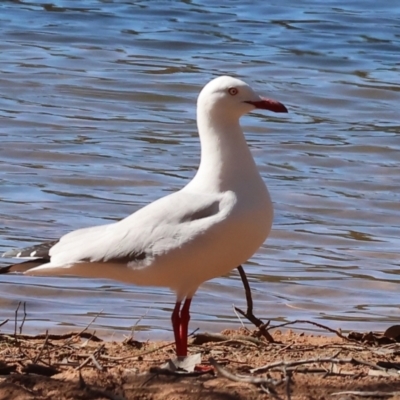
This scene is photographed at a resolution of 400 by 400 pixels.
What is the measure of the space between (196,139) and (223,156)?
6.16 m

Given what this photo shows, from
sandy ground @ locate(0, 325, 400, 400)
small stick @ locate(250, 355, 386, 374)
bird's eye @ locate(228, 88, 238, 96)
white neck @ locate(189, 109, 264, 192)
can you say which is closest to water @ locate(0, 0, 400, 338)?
sandy ground @ locate(0, 325, 400, 400)

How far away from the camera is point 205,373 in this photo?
15.2ft

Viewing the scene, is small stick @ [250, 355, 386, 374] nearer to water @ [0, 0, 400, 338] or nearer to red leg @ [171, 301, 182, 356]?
red leg @ [171, 301, 182, 356]

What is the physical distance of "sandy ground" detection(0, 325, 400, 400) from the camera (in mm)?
4332

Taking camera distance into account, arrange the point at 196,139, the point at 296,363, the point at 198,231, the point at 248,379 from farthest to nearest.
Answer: the point at 196,139 → the point at 198,231 → the point at 296,363 → the point at 248,379

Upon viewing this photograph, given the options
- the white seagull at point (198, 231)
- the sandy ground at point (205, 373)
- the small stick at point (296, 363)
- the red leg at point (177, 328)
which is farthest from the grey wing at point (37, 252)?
the small stick at point (296, 363)

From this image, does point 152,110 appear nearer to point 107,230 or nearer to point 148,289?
point 148,289

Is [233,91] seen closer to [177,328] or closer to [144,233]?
[144,233]

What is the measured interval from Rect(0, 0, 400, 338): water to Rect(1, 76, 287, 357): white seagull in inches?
51.1

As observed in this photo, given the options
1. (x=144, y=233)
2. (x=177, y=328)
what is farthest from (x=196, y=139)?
(x=144, y=233)

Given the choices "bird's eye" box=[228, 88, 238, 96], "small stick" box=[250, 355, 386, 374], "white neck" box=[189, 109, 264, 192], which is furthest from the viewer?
"bird's eye" box=[228, 88, 238, 96]

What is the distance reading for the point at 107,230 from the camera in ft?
17.6

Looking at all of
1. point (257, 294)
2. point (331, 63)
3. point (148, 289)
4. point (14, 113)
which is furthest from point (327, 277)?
point (331, 63)

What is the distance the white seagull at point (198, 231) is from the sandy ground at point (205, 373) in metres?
0.33
